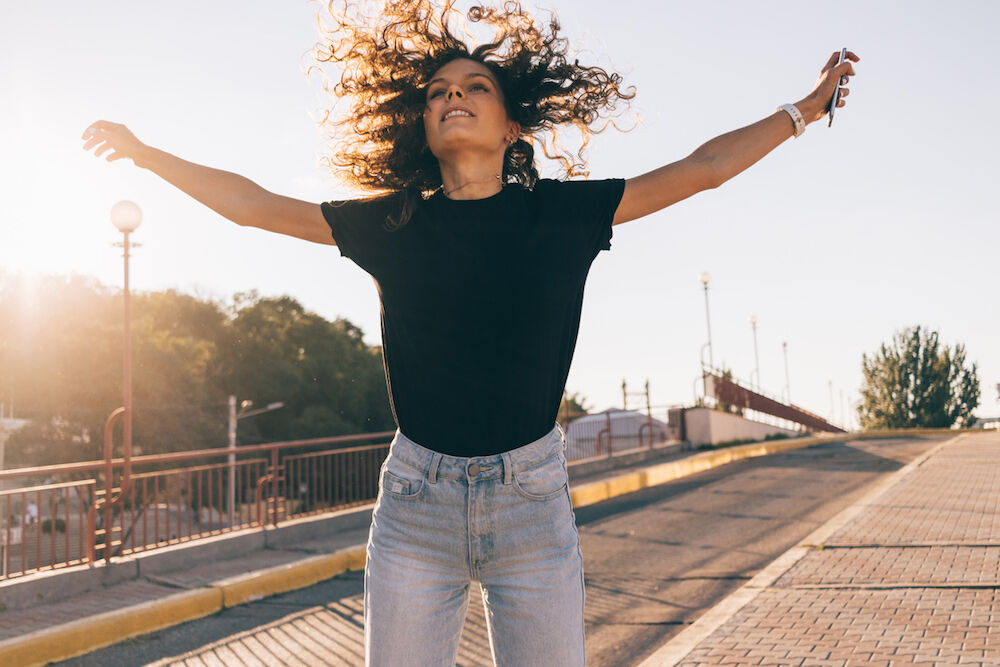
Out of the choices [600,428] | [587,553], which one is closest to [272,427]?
[600,428]

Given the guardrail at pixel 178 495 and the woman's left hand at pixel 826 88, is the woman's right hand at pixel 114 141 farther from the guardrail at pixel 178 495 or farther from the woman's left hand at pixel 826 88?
the guardrail at pixel 178 495

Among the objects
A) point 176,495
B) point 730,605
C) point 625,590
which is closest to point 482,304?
point 730,605

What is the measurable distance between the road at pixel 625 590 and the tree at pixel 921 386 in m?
39.6

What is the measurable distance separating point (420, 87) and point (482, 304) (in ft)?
2.97

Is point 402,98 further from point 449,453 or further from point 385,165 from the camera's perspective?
point 449,453

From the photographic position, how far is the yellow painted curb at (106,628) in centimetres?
550

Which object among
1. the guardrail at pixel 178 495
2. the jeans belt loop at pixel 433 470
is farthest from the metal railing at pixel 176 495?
the jeans belt loop at pixel 433 470

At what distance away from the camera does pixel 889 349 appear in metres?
48.7

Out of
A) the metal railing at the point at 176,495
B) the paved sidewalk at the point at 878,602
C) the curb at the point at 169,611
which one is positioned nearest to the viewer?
the paved sidewalk at the point at 878,602

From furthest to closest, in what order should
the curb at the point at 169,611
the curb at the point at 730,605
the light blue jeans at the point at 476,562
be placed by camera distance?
1. the curb at the point at 169,611
2. the curb at the point at 730,605
3. the light blue jeans at the point at 476,562

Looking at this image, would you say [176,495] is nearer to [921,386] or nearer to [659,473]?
[659,473]

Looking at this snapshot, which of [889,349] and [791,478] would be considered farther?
[889,349]

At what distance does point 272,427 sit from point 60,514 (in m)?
13.9

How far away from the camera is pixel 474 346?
72.5 inches
